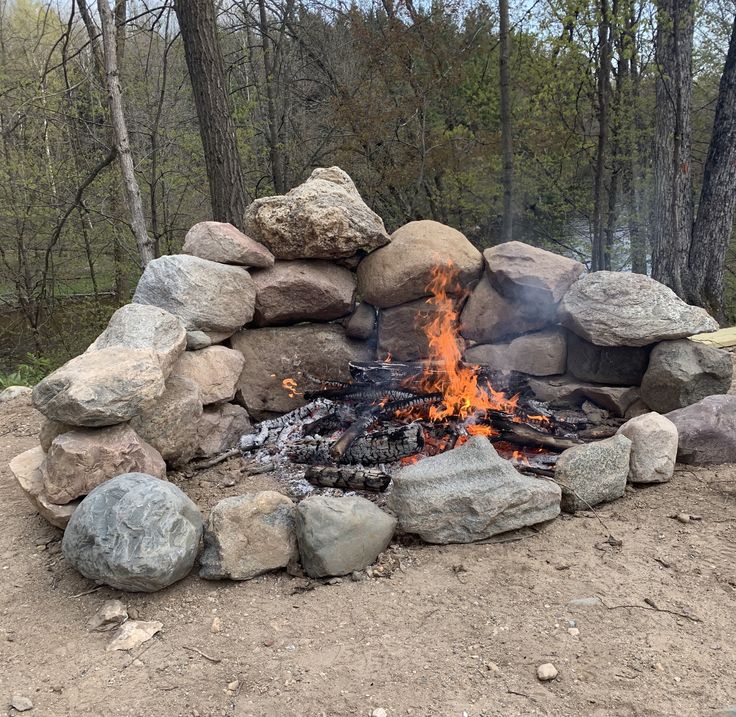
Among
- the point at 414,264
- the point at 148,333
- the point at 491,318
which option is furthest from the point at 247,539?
the point at 491,318

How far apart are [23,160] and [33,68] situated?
7.40 ft

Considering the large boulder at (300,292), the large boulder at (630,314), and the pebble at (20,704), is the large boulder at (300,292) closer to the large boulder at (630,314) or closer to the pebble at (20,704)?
the large boulder at (630,314)

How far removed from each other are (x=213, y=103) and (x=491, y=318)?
3.32m

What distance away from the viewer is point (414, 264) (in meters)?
4.22

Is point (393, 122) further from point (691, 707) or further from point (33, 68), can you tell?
point (691, 707)

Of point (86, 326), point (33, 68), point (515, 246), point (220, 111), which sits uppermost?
point (33, 68)

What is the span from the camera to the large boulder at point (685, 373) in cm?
370

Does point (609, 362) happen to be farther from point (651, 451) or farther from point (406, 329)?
point (406, 329)

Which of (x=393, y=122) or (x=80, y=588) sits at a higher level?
(x=393, y=122)

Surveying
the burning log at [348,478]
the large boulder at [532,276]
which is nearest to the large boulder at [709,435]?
the large boulder at [532,276]

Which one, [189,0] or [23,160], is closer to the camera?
[189,0]

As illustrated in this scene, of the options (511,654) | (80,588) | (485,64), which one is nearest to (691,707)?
(511,654)

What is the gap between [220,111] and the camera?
5.68 m

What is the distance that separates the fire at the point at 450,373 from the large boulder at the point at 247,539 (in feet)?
4.45
